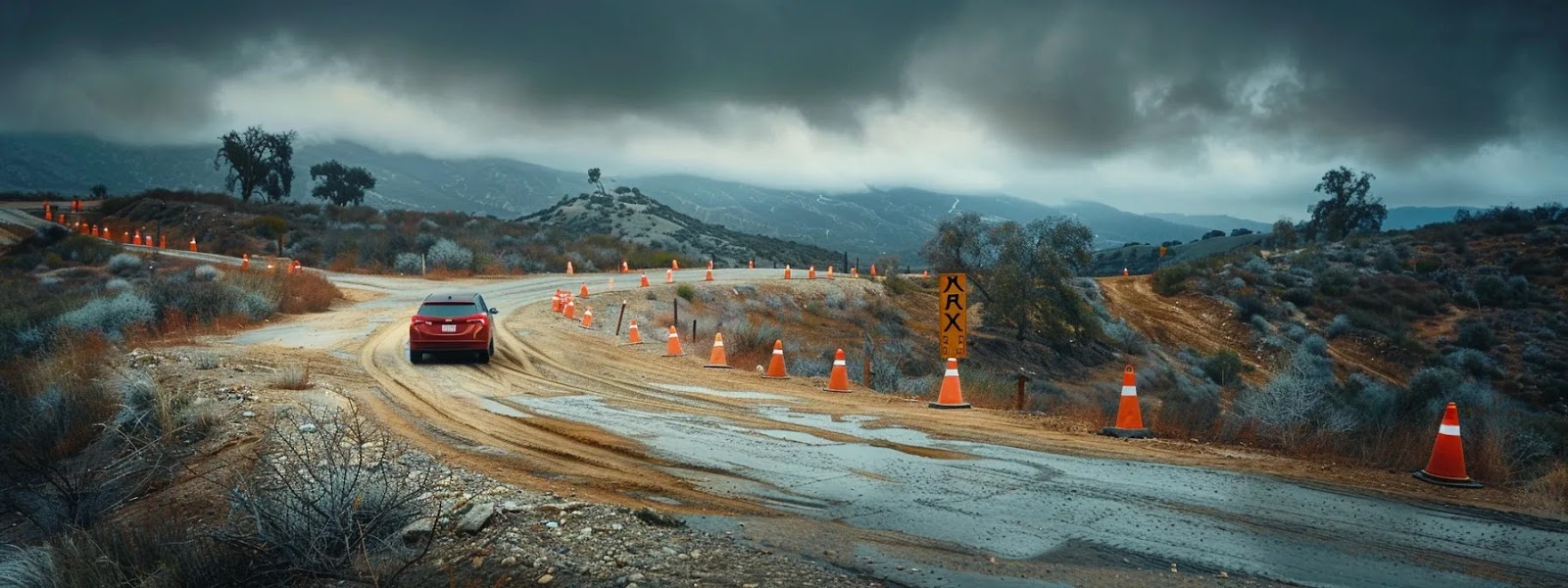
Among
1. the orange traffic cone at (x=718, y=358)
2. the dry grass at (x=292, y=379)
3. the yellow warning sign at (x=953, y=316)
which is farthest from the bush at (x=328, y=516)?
the orange traffic cone at (x=718, y=358)

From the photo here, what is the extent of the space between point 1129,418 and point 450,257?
139 ft

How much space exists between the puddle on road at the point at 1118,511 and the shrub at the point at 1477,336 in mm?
39498

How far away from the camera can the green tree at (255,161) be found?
277 ft

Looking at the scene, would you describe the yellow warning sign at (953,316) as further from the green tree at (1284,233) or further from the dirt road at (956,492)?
the green tree at (1284,233)

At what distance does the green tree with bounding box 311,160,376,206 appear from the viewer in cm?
10356

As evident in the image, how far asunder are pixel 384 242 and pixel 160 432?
41.9 m

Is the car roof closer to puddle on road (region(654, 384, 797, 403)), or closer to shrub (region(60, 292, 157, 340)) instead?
puddle on road (region(654, 384, 797, 403))

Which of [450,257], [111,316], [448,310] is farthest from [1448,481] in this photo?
[450,257]

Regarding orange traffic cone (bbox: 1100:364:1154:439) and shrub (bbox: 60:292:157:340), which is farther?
shrub (bbox: 60:292:157:340)

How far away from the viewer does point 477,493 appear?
802cm

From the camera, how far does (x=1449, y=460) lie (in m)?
8.83

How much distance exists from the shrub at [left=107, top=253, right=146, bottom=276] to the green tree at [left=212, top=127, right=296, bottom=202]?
1901 inches

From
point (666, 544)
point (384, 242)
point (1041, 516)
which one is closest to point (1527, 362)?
point (1041, 516)

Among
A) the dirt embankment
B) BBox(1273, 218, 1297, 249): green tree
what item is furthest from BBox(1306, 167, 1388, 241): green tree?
the dirt embankment
